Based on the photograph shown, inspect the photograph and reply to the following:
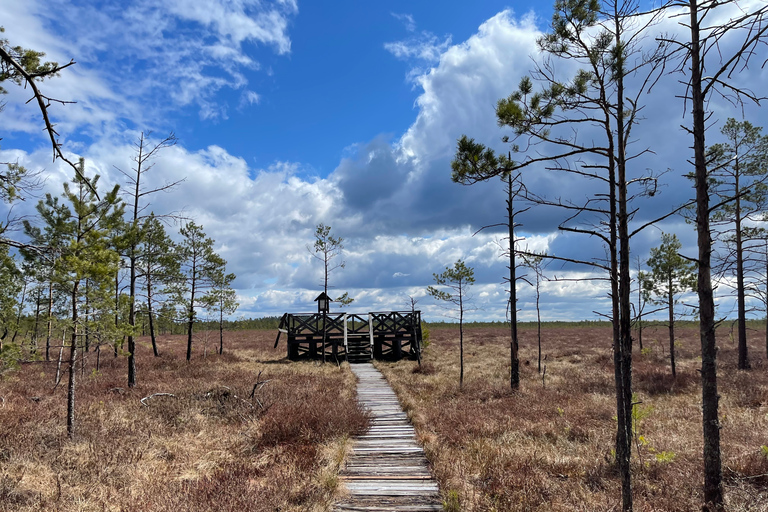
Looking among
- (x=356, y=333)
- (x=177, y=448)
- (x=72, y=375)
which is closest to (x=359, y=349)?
(x=356, y=333)

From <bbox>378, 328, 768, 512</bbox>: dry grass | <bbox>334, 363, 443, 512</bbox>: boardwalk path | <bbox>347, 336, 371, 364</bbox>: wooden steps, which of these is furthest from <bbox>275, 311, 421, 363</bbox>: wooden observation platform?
<bbox>334, 363, 443, 512</bbox>: boardwalk path

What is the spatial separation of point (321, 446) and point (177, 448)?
2.51m

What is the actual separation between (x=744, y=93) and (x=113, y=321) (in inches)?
444

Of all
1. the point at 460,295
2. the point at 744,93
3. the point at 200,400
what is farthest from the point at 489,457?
the point at 460,295

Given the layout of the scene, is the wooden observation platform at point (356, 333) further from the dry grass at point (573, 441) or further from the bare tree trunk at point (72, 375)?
the bare tree trunk at point (72, 375)

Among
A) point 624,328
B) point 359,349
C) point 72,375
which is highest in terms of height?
point 624,328

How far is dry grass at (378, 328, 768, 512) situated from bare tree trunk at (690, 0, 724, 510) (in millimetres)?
371

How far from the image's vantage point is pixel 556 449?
766 centimetres

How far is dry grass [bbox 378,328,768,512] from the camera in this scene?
17.5 ft

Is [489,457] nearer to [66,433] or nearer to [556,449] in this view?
[556,449]

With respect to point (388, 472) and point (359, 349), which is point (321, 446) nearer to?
point (388, 472)

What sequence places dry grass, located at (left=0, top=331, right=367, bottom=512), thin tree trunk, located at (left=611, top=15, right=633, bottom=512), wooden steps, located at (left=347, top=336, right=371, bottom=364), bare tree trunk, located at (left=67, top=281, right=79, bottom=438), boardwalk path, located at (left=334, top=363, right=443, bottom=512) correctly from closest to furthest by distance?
thin tree trunk, located at (left=611, top=15, right=633, bottom=512) → dry grass, located at (left=0, top=331, right=367, bottom=512) → boardwalk path, located at (left=334, top=363, right=443, bottom=512) → bare tree trunk, located at (left=67, top=281, right=79, bottom=438) → wooden steps, located at (left=347, top=336, right=371, bottom=364)

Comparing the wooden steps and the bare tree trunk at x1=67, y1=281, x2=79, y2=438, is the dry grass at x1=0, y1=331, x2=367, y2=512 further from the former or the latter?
the wooden steps

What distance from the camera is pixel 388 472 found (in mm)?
6395
